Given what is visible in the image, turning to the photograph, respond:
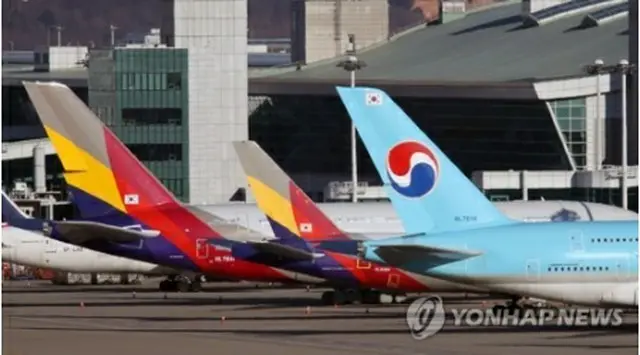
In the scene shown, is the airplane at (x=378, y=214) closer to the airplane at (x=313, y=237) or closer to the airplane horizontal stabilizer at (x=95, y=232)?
the airplane horizontal stabilizer at (x=95, y=232)

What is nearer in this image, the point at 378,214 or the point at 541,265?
the point at 541,265

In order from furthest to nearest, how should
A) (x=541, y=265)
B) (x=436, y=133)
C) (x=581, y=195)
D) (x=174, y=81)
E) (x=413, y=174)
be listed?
1. (x=436, y=133)
2. (x=174, y=81)
3. (x=581, y=195)
4. (x=413, y=174)
5. (x=541, y=265)

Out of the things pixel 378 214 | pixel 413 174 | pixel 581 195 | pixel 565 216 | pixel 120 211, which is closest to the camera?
pixel 413 174

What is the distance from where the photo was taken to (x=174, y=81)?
126062mm

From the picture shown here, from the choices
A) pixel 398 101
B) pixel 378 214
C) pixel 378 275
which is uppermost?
pixel 398 101

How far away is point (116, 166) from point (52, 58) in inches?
→ 4290

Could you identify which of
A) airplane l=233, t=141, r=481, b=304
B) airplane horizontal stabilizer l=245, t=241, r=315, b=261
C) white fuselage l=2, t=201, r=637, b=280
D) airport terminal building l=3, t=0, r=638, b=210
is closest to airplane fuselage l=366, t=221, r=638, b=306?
airplane l=233, t=141, r=481, b=304

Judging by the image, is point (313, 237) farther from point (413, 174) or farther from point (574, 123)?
point (574, 123)

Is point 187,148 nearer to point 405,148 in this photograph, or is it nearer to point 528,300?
point 528,300

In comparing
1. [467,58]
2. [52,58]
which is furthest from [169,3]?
[52,58]

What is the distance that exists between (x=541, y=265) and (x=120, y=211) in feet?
63.4

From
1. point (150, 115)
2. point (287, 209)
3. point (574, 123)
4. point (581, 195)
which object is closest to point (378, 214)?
point (287, 209)

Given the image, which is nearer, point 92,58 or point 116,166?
point 116,166

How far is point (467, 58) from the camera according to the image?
152 meters
